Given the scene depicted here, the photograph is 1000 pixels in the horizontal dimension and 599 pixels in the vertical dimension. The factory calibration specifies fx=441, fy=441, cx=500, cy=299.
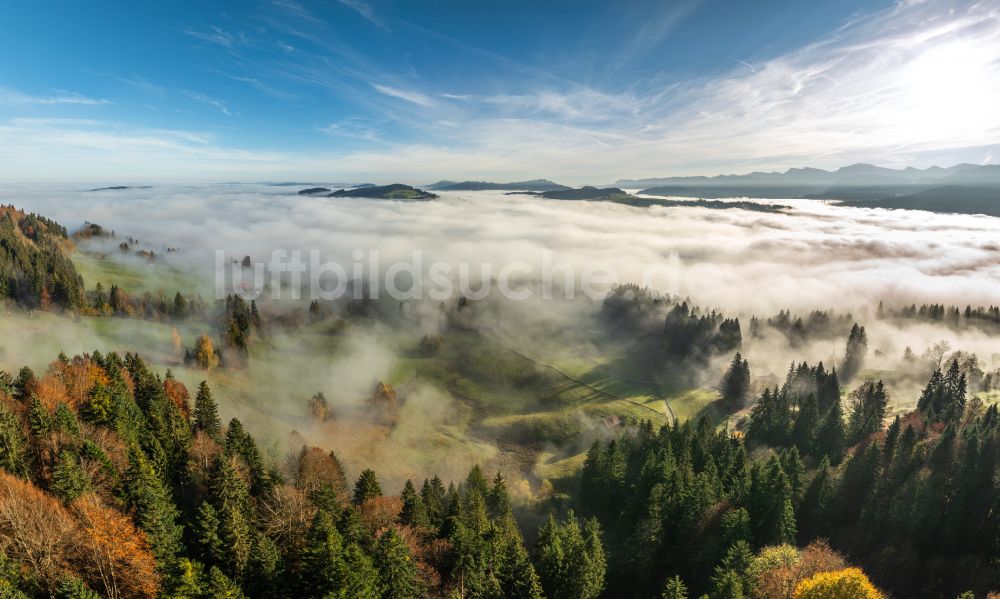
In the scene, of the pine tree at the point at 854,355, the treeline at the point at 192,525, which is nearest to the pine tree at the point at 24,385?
the treeline at the point at 192,525

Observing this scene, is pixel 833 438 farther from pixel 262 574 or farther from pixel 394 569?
pixel 262 574

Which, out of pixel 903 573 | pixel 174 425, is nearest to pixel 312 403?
pixel 174 425

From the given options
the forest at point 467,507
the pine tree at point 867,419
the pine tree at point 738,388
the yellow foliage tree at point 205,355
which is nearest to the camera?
the forest at point 467,507

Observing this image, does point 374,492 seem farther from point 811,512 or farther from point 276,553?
point 811,512

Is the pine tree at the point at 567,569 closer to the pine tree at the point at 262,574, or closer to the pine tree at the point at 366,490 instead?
the pine tree at the point at 366,490

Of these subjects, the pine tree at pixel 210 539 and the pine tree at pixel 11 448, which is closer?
the pine tree at pixel 210 539

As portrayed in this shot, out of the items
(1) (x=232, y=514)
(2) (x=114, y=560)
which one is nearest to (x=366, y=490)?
(1) (x=232, y=514)
